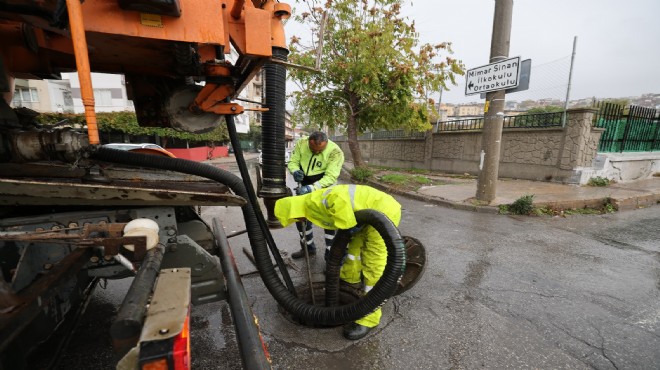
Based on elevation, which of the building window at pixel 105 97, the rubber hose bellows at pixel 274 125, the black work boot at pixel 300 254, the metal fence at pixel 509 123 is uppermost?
the building window at pixel 105 97

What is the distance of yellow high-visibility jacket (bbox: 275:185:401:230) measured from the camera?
219cm

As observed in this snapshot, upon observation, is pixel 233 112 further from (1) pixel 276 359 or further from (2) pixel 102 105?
(2) pixel 102 105

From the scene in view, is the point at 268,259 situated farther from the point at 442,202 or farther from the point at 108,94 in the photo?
the point at 108,94

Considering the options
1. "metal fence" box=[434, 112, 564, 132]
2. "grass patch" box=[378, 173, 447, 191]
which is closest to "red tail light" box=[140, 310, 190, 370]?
"grass patch" box=[378, 173, 447, 191]

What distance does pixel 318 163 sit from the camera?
388 cm

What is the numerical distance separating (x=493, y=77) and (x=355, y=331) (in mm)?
6025

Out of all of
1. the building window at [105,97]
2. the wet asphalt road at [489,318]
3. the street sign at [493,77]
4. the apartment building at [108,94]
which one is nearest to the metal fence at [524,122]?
the street sign at [493,77]

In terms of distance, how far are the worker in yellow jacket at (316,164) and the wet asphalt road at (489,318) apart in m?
0.96

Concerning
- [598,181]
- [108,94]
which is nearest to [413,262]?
[598,181]

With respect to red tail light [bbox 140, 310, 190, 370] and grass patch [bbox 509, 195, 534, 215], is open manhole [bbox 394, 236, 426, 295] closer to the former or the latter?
red tail light [bbox 140, 310, 190, 370]

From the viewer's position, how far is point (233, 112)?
2.17 m

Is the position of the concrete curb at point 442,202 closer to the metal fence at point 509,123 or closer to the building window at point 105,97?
the metal fence at point 509,123

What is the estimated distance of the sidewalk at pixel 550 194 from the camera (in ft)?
21.6

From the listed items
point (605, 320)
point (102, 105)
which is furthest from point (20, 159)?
point (102, 105)
